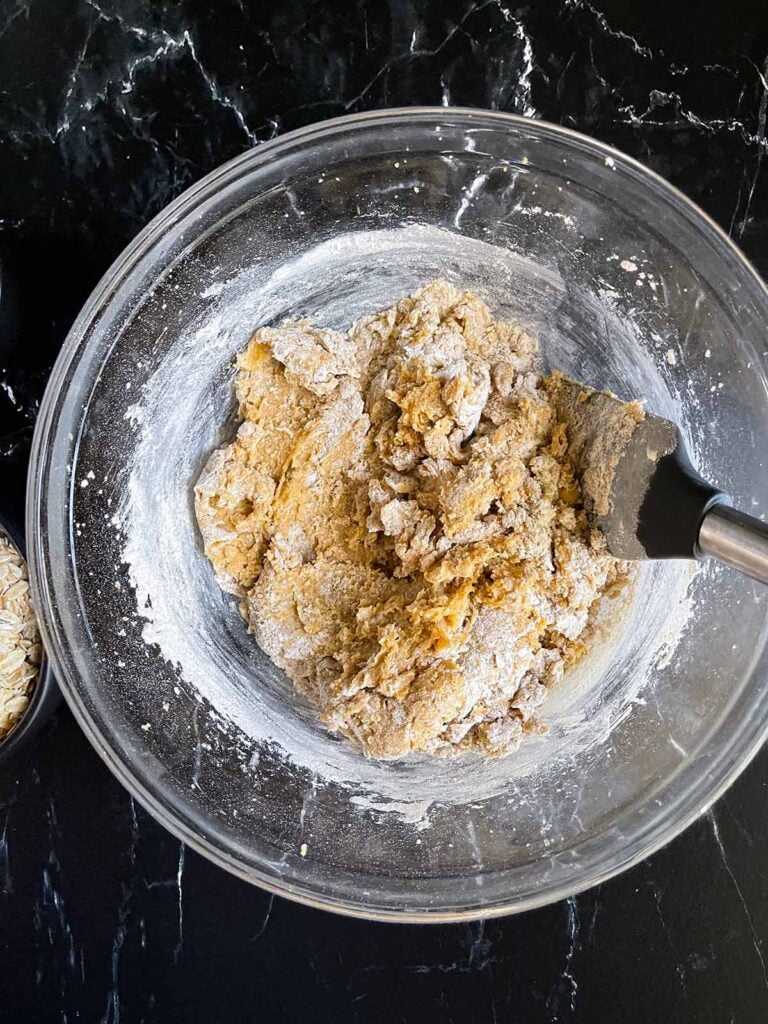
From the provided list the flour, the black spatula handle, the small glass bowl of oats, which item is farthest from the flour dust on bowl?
the black spatula handle

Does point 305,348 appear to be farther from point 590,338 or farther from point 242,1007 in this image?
point 242,1007

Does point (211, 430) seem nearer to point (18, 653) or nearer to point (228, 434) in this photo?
point (228, 434)

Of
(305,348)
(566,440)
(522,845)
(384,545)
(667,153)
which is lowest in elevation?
(522,845)

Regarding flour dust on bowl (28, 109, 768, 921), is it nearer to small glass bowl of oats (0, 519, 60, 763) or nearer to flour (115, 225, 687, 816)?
flour (115, 225, 687, 816)

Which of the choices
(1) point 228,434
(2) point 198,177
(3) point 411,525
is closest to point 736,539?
(3) point 411,525

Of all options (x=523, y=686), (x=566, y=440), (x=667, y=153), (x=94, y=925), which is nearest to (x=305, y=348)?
(x=566, y=440)

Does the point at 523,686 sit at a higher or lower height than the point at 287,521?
lower

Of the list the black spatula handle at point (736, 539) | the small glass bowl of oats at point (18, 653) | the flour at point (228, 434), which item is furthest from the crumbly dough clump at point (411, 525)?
the small glass bowl of oats at point (18, 653)
